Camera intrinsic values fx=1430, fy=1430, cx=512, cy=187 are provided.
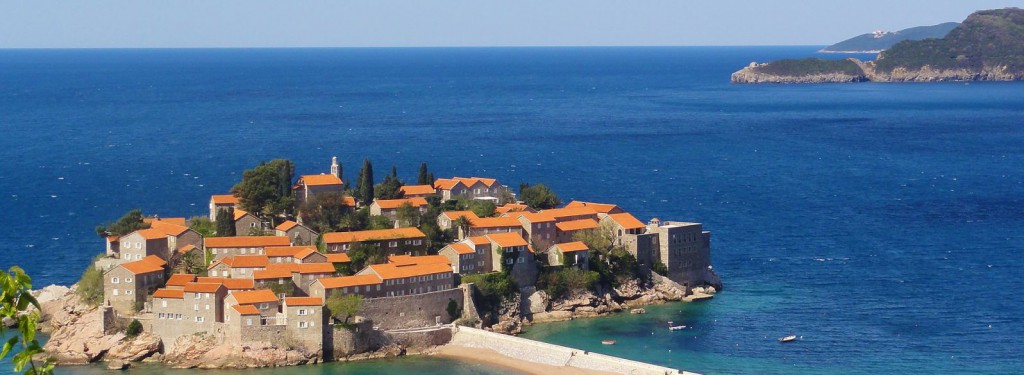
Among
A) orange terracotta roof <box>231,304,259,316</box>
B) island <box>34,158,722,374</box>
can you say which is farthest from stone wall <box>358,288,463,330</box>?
orange terracotta roof <box>231,304,259,316</box>

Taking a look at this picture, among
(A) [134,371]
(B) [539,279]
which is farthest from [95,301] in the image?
(B) [539,279]

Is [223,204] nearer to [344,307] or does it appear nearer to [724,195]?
Answer: [344,307]

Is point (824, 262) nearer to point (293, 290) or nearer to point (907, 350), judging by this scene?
point (907, 350)

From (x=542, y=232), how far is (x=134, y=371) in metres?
23.3

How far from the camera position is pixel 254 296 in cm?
6166

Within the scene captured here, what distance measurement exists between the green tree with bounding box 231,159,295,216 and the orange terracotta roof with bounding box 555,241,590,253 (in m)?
14.4

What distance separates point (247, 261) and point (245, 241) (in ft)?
8.83

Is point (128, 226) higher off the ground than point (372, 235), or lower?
higher

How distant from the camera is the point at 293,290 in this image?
6400 centimetres

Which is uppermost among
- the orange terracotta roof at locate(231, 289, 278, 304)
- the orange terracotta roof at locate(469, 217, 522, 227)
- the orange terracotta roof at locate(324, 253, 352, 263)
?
the orange terracotta roof at locate(469, 217, 522, 227)

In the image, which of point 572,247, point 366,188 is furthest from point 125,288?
point 572,247

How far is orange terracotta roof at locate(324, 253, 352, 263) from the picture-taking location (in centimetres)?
6662

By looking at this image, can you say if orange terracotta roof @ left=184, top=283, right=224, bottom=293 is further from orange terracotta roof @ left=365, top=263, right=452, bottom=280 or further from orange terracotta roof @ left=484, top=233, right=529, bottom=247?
orange terracotta roof @ left=484, top=233, right=529, bottom=247

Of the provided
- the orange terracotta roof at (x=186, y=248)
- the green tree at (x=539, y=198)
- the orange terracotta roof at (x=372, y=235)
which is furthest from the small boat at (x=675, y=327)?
the orange terracotta roof at (x=186, y=248)
